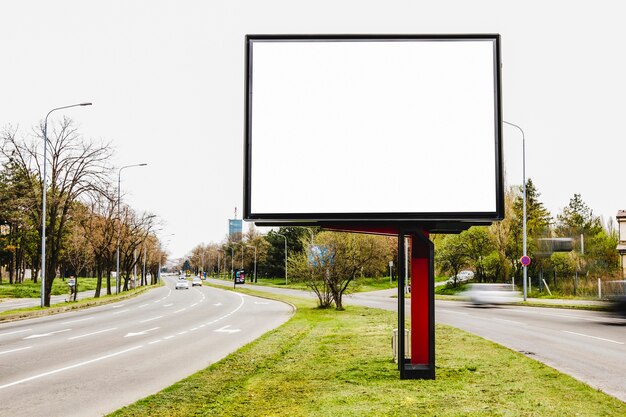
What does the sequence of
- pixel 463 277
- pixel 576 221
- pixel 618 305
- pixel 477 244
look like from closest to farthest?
pixel 618 305 < pixel 477 244 < pixel 463 277 < pixel 576 221

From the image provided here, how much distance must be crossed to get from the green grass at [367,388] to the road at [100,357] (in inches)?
37.0

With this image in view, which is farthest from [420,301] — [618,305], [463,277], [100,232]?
[463,277]

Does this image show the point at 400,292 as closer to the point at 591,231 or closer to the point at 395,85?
the point at 395,85

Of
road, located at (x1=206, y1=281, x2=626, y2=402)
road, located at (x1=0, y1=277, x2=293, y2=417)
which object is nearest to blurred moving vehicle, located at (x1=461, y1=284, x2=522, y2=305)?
road, located at (x1=206, y1=281, x2=626, y2=402)

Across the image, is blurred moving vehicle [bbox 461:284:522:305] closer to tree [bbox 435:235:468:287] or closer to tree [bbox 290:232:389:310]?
tree [bbox 290:232:389:310]

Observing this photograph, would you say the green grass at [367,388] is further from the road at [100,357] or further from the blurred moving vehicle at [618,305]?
the blurred moving vehicle at [618,305]

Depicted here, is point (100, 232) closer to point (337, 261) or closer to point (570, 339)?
point (337, 261)

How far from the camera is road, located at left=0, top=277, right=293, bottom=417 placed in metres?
9.61

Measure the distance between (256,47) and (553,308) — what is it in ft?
90.3

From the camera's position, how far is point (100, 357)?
582 inches

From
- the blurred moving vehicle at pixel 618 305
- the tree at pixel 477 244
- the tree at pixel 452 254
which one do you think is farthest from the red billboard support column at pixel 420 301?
the tree at pixel 452 254

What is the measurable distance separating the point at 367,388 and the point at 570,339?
34.0 feet

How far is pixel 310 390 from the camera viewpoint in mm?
9625

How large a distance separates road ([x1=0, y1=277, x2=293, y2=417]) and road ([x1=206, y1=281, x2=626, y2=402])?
24.4 feet
